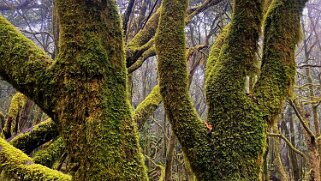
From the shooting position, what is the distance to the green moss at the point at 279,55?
2322 millimetres

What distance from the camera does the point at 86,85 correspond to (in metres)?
1.74

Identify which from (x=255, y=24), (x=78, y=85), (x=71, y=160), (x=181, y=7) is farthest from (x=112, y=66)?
(x=255, y=24)

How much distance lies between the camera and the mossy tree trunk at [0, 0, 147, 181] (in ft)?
5.42

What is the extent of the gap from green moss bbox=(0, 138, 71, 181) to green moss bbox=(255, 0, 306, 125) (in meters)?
1.73

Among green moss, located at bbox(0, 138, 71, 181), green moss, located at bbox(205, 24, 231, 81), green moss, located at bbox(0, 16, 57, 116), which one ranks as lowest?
green moss, located at bbox(0, 138, 71, 181)

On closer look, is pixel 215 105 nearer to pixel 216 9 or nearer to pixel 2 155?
pixel 2 155

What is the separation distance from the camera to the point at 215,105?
7.46 feet

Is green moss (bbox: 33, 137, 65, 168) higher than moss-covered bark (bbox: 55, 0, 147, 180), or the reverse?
moss-covered bark (bbox: 55, 0, 147, 180)

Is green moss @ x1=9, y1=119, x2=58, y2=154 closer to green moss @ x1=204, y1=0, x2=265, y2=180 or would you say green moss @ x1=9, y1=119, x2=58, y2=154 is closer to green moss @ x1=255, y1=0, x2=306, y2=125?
green moss @ x1=204, y1=0, x2=265, y2=180

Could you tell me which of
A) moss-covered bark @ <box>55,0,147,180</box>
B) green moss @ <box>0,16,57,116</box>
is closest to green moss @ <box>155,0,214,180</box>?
moss-covered bark @ <box>55,0,147,180</box>

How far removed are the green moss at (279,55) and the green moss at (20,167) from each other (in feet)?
5.68

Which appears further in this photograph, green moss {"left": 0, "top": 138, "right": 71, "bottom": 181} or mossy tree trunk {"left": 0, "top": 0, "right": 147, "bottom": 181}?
green moss {"left": 0, "top": 138, "right": 71, "bottom": 181}

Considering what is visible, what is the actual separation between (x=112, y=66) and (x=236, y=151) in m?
1.07

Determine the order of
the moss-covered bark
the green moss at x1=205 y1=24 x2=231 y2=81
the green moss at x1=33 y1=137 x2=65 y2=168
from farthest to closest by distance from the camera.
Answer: the green moss at x1=33 y1=137 x2=65 y2=168
the green moss at x1=205 y1=24 x2=231 y2=81
the moss-covered bark
